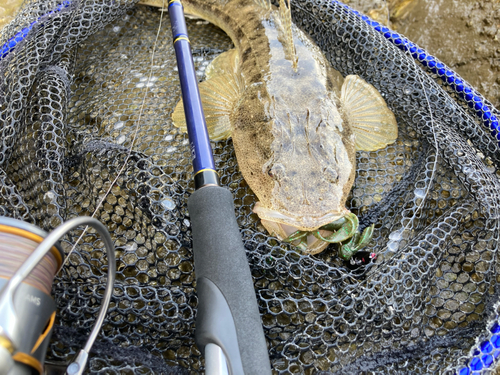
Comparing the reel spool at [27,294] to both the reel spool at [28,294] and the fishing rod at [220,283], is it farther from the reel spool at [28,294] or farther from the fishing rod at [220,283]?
the fishing rod at [220,283]

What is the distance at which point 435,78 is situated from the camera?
2.59 metres

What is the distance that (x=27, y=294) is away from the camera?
107 centimetres

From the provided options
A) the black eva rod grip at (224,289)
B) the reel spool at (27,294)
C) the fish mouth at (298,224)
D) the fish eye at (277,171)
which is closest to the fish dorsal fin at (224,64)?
the fish eye at (277,171)

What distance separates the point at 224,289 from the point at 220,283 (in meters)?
0.03

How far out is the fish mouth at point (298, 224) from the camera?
1894 millimetres

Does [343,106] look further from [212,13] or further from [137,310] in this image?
[137,310]

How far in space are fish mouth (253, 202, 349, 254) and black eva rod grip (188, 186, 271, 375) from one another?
458mm

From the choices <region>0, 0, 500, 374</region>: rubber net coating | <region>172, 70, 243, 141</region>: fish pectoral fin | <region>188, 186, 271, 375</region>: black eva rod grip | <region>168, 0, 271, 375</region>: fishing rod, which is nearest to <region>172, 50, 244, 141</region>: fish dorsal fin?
<region>172, 70, 243, 141</region>: fish pectoral fin

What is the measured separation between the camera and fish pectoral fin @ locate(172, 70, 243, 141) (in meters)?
2.58

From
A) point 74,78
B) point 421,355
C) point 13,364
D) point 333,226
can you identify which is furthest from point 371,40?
point 13,364

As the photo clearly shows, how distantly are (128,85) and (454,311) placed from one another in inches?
110

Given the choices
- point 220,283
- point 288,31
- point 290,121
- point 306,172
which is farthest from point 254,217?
point 288,31

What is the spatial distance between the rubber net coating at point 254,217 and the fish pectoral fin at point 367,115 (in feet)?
0.25

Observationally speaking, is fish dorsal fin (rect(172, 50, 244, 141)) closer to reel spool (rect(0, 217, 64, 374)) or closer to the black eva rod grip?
the black eva rod grip
